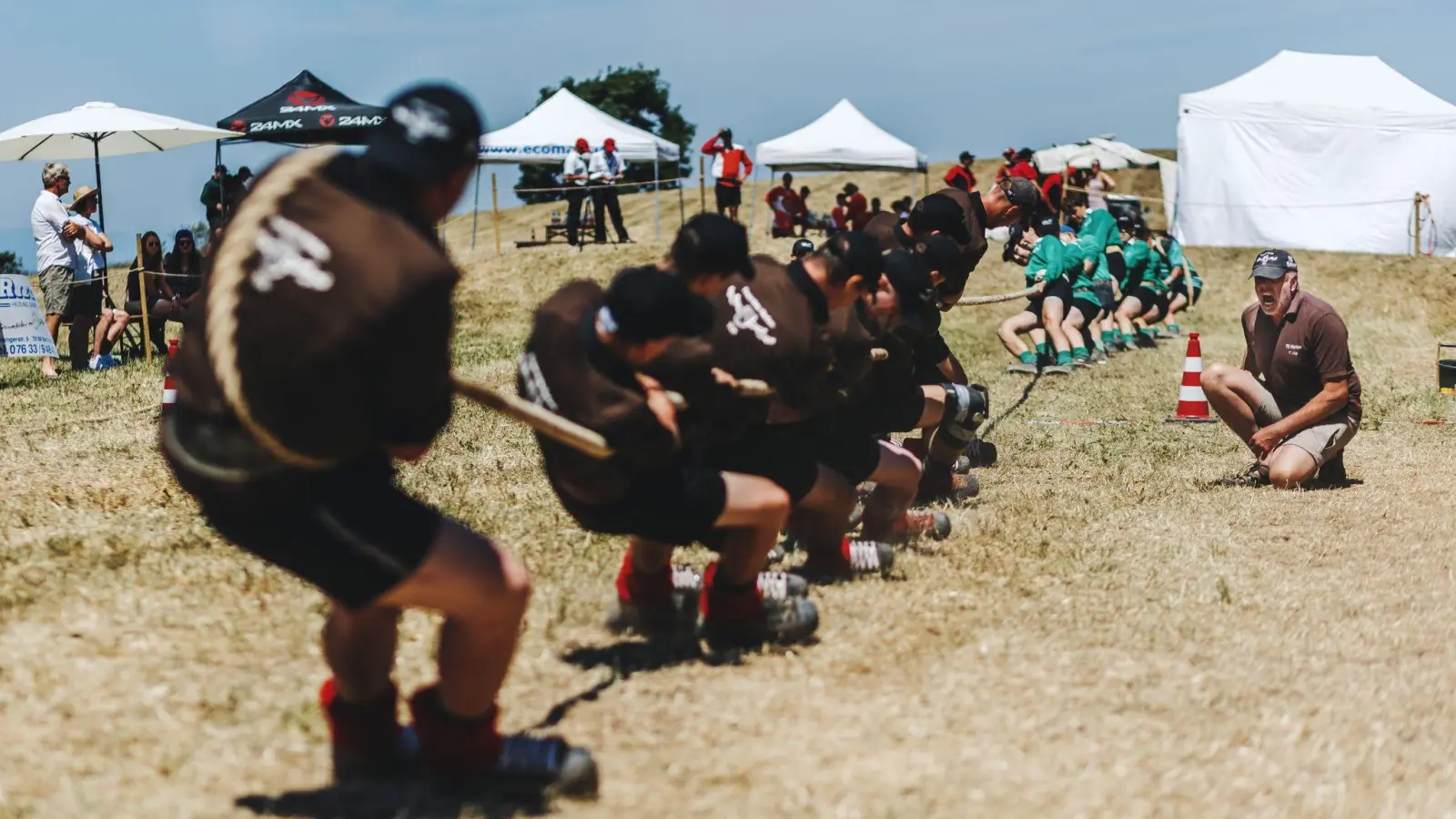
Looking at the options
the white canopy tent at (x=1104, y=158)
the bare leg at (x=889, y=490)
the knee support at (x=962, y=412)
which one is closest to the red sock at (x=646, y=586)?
the bare leg at (x=889, y=490)

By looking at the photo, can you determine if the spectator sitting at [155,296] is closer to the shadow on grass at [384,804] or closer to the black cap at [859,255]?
the black cap at [859,255]

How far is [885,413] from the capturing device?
24.5ft

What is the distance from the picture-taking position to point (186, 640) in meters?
5.28

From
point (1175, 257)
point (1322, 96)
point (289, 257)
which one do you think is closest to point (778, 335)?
point (289, 257)

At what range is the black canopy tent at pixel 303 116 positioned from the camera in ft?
65.0

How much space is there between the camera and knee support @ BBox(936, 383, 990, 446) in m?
8.16

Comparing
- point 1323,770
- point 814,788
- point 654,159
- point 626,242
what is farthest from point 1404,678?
point 654,159

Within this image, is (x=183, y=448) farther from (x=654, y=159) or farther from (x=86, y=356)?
(x=654, y=159)

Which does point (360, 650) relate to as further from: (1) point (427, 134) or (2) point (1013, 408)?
(2) point (1013, 408)

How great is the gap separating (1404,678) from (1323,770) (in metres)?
1.15

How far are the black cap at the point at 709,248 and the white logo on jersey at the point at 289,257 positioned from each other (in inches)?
68.8

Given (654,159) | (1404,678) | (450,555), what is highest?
(654,159)

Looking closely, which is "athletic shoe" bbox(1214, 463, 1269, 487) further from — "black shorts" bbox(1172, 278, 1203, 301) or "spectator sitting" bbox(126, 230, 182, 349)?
"black shorts" bbox(1172, 278, 1203, 301)

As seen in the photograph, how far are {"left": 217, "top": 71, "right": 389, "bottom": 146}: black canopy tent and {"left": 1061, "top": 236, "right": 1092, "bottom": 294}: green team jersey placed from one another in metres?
9.15
